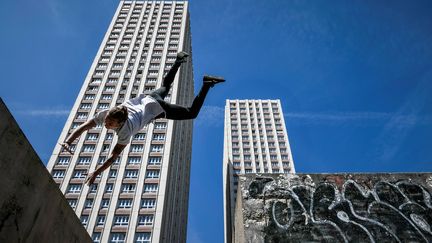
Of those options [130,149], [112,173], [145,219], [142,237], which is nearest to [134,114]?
[142,237]

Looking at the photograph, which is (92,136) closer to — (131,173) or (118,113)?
(131,173)

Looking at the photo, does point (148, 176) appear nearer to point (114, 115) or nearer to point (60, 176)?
point (60, 176)

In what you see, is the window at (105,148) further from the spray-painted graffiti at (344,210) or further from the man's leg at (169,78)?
the spray-painted graffiti at (344,210)

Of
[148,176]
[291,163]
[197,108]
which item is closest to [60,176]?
[148,176]

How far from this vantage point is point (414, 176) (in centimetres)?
604

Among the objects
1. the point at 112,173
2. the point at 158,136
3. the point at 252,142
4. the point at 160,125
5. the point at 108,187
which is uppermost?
the point at 252,142

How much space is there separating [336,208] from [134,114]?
4.69m

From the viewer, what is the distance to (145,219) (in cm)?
3809

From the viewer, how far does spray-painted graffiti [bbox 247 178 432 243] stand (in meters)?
5.19

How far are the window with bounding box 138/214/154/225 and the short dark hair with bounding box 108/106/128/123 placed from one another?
37723 millimetres

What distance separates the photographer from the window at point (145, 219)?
37594mm

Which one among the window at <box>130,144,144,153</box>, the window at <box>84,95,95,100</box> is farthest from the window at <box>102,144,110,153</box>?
the window at <box>84,95,95,100</box>

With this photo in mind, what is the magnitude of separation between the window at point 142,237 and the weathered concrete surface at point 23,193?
37.3 m

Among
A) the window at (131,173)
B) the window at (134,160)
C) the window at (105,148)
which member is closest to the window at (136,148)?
the window at (134,160)
